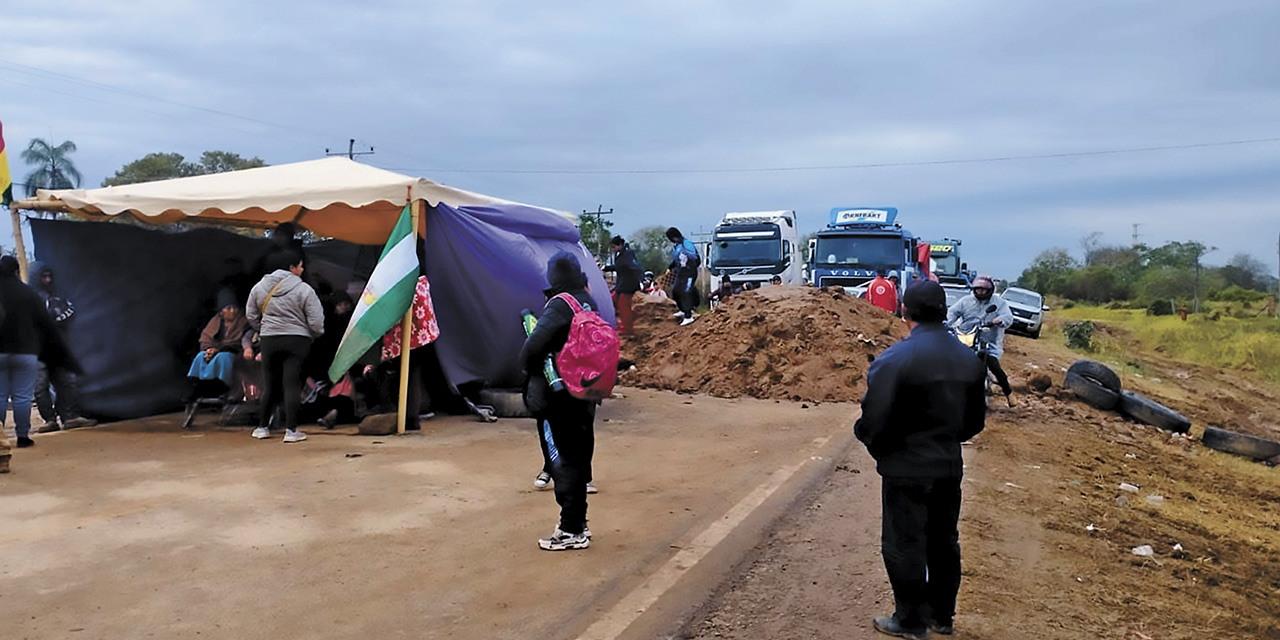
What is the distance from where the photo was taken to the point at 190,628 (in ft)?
13.0

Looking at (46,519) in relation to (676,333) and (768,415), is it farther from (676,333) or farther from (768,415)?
(676,333)

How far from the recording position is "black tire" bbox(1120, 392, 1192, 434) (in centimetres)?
1225

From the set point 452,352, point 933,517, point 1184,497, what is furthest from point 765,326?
point 933,517

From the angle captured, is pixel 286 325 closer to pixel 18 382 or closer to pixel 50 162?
pixel 18 382

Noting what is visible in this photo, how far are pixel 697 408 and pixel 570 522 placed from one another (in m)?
6.44

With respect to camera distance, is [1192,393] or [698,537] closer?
[698,537]

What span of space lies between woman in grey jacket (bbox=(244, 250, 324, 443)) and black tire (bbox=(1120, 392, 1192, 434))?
35.0ft

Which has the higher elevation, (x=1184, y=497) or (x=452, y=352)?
(x=452, y=352)

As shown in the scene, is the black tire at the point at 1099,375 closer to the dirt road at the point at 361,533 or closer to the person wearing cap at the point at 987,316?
the person wearing cap at the point at 987,316

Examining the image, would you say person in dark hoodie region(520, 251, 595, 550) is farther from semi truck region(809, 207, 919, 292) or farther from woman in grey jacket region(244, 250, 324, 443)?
semi truck region(809, 207, 919, 292)

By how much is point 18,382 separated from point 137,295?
6.99 ft

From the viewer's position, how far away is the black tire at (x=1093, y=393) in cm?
1251

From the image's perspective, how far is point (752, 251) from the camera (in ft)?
85.6

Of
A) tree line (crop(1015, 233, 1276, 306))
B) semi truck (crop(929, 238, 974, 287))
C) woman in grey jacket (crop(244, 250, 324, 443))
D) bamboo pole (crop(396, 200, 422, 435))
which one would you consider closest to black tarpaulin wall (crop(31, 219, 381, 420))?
bamboo pole (crop(396, 200, 422, 435))
